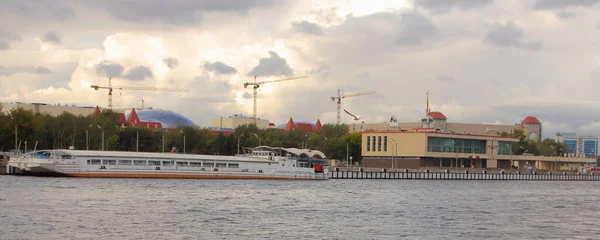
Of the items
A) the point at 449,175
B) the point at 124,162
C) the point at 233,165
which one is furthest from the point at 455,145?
the point at 124,162

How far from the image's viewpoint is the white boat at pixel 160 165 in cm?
10031

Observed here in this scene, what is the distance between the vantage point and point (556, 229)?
200 ft

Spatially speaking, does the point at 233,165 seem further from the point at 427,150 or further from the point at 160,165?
the point at 427,150

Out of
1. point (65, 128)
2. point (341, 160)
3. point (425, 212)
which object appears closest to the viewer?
point (425, 212)

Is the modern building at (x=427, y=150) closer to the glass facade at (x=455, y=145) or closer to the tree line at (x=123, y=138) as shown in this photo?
the glass facade at (x=455, y=145)

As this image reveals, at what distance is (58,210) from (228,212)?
41.9ft

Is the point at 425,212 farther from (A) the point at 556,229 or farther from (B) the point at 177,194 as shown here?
(B) the point at 177,194

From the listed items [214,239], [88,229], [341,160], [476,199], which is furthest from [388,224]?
[341,160]

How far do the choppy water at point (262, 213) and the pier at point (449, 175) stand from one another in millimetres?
40878

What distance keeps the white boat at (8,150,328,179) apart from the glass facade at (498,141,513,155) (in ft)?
254

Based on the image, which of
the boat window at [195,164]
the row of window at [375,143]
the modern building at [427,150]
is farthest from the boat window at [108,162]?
the row of window at [375,143]

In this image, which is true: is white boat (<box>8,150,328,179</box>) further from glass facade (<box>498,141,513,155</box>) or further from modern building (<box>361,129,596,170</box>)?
glass facade (<box>498,141,513,155</box>)

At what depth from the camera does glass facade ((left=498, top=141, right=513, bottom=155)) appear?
191125mm

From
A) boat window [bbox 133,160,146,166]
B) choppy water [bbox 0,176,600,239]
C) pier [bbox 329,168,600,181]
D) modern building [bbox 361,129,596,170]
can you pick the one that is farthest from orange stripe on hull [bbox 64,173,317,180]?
modern building [bbox 361,129,596,170]
